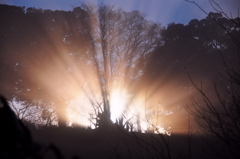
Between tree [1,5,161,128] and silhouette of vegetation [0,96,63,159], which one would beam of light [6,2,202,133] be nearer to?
tree [1,5,161,128]

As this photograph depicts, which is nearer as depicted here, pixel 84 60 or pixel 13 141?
pixel 13 141

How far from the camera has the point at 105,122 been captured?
12906mm

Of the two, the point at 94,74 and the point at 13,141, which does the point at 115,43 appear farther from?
the point at 13,141

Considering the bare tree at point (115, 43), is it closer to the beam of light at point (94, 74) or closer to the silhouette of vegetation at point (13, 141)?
the beam of light at point (94, 74)

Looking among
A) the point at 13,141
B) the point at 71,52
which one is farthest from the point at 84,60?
the point at 13,141

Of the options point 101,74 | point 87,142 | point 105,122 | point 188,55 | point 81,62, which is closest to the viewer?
point 87,142

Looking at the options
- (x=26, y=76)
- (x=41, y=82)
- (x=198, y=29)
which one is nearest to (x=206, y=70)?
(x=198, y=29)

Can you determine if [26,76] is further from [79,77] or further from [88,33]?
A: [88,33]

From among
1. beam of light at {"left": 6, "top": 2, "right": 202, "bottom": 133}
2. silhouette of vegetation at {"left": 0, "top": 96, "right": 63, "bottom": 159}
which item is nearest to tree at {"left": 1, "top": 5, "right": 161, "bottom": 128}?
beam of light at {"left": 6, "top": 2, "right": 202, "bottom": 133}

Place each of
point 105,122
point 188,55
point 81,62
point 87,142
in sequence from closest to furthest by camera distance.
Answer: point 87,142
point 105,122
point 81,62
point 188,55

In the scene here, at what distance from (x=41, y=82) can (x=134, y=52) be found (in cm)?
985

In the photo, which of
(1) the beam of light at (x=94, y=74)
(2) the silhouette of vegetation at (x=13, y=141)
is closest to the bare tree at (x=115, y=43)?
(1) the beam of light at (x=94, y=74)

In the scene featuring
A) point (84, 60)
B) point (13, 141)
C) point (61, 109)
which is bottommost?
point (13, 141)

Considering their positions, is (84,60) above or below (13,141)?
above
